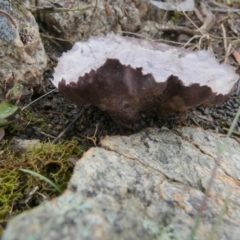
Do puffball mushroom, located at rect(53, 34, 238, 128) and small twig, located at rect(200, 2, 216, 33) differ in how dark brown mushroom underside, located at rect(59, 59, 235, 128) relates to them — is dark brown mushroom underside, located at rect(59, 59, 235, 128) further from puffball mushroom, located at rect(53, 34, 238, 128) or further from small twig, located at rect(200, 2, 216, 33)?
small twig, located at rect(200, 2, 216, 33)

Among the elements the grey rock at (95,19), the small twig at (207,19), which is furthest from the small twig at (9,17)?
the small twig at (207,19)

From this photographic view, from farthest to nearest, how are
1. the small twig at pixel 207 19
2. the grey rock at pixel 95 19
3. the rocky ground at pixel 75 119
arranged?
the small twig at pixel 207 19, the grey rock at pixel 95 19, the rocky ground at pixel 75 119

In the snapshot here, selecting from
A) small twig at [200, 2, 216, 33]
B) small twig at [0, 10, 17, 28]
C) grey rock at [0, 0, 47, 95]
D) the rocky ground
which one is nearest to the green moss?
the rocky ground

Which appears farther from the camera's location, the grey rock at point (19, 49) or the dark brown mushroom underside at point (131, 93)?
the grey rock at point (19, 49)

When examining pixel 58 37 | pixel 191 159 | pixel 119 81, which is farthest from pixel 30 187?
pixel 58 37

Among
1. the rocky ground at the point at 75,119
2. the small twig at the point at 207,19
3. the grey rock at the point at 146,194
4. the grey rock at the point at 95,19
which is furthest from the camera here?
the small twig at the point at 207,19

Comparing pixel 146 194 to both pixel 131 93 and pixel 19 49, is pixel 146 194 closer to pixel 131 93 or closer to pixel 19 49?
pixel 131 93

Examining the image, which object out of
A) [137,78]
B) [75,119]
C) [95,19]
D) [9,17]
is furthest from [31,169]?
[95,19]

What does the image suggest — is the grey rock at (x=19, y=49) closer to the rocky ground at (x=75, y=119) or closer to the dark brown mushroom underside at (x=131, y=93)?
the rocky ground at (x=75, y=119)
